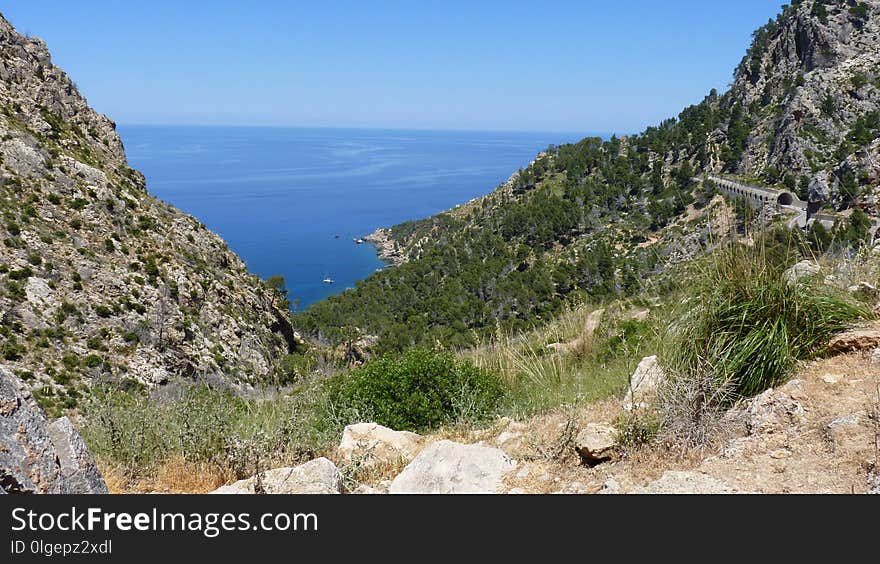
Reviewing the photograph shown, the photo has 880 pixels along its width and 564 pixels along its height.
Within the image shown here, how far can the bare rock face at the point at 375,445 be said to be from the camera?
14.1 ft

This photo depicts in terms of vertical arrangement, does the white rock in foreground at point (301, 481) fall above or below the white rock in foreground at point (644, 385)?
below

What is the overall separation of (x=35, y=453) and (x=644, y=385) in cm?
377

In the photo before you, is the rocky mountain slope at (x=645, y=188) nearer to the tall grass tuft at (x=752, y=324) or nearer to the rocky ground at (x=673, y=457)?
the tall grass tuft at (x=752, y=324)

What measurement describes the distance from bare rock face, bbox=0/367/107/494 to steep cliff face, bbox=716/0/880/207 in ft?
133

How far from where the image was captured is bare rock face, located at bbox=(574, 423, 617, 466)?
144 inches

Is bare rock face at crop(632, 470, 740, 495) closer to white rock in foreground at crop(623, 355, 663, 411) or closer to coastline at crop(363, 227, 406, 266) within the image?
white rock in foreground at crop(623, 355, 663, 411)

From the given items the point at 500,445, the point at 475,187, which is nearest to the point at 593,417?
the point at 500,445

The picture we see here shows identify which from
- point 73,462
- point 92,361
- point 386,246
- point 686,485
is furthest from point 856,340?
point 386,246

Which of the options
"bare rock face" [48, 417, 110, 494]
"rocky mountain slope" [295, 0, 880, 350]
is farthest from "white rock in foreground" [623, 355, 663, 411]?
"rocky mountain slope" [295, 0, 880, 350]

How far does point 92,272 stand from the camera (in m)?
21.0

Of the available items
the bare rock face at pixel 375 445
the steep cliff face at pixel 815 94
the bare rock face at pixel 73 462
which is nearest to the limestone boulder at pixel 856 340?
the bare rock face at pixel 375 445

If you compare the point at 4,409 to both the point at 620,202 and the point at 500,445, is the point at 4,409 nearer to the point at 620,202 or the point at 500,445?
the point at 500,445

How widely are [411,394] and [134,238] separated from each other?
22184 mm

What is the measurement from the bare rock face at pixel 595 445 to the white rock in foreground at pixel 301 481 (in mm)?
1468
